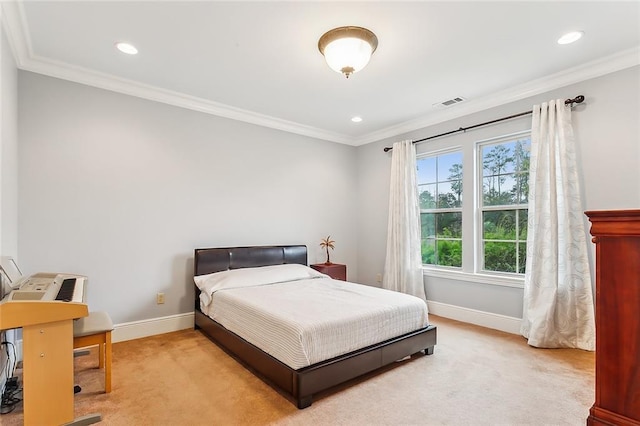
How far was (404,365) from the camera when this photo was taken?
2742 mm

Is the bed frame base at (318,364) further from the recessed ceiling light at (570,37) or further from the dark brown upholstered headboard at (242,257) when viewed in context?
the recessed ceiling light at (570,37)

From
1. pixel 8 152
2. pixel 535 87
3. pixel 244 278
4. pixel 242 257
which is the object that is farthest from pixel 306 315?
pixel 535 87

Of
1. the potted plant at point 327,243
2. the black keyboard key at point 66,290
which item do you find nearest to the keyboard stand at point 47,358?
the black keyboard key at point 66,290

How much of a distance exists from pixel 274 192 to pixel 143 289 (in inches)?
80.2

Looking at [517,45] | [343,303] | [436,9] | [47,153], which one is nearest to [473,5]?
[436,9]

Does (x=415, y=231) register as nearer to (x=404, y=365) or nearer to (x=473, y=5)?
(x=404, y=365)

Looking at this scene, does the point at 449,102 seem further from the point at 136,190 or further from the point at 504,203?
the point at 136,190

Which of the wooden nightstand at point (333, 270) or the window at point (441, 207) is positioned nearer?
the window at point (441, 207)

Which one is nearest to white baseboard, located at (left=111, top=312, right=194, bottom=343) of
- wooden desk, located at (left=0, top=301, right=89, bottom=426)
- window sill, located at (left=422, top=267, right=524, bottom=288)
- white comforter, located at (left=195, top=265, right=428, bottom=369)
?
white comforter, located at (left=195, top=265, right=428, bottom=369)

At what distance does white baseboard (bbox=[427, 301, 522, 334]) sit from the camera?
3572 millimetres

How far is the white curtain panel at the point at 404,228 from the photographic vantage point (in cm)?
447

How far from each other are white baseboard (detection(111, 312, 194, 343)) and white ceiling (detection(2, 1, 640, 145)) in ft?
8.19

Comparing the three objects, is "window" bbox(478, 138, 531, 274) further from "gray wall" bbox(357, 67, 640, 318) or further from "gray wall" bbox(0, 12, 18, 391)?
"gray wall" bbox(0, 12, 18, 391)

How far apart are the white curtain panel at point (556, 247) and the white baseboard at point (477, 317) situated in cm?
22
